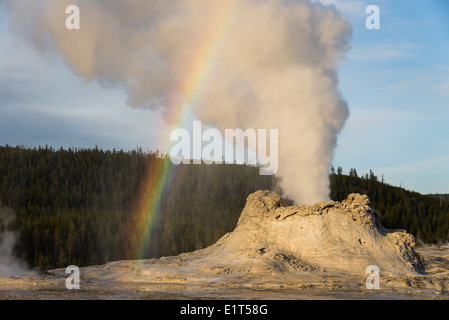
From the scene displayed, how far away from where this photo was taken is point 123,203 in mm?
152000

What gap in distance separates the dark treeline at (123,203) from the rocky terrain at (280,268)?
111 feet

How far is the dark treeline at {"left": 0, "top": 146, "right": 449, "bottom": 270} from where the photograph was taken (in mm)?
95812

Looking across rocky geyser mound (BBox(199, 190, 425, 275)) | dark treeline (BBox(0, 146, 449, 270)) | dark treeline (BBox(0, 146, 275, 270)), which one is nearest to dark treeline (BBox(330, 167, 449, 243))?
dark treeline (BBox(0, 146, 449, 270))

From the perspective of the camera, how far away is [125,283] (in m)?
35.2

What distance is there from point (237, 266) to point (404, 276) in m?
10.7

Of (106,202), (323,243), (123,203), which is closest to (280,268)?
(323,243)

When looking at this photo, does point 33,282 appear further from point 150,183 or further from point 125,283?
point 150,183

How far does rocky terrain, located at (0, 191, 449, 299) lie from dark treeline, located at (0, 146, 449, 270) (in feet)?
111

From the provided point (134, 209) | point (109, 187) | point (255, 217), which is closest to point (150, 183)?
point (109, 187)

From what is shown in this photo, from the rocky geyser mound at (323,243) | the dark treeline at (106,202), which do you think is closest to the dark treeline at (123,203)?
the dark treeline at (106,202)

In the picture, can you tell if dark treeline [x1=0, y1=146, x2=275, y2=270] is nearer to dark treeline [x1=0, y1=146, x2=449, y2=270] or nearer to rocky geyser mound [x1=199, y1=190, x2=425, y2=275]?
dark treeline [x1=0, y1=146, x2=449, y2=270]

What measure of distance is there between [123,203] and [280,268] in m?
118

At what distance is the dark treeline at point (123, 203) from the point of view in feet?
314

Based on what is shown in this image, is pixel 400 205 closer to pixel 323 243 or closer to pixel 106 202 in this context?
pixel 106 202
